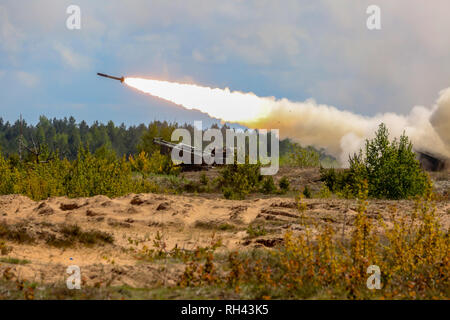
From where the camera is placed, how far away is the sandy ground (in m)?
8.32

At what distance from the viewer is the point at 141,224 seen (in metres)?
13.8

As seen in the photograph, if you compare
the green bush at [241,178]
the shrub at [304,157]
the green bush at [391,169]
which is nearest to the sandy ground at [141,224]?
the green bush at [391,169]

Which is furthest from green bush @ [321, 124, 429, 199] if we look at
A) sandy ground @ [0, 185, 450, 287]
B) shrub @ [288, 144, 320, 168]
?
shrub @ [288, 144, 320, 168]

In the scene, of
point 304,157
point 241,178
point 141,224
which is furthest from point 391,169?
point 304,157

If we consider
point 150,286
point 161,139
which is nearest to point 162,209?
point 150,286

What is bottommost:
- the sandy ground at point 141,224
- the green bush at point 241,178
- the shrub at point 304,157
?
the sandy ground at point 141,224

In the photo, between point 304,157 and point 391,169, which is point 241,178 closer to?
point 391,169

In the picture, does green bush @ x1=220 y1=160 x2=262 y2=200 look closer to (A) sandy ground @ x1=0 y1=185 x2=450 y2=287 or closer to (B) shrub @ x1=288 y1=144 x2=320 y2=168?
(A) sandy ground @ x1=0 y1=185 x2=450 y2=287

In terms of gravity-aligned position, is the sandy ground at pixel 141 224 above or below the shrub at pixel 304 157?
below

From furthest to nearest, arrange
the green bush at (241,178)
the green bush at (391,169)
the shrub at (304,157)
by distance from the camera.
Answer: the shrub at (304,157) → the green bush at (241,178) → the green bush at (391,169)

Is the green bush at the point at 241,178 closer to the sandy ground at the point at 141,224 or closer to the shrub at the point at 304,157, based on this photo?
the sandy ground at the point at 141,224

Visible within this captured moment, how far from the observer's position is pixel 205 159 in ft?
125

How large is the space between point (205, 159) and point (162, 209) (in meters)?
22.5

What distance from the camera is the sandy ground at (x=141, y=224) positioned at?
8.32m
